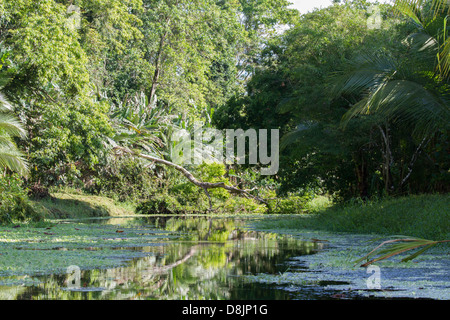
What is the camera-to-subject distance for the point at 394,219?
956cm

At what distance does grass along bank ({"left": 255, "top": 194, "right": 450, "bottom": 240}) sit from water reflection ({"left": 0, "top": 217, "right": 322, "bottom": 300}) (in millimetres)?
1938

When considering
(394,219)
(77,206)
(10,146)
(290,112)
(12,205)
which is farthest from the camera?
(77,206)

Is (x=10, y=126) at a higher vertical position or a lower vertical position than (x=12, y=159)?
higher

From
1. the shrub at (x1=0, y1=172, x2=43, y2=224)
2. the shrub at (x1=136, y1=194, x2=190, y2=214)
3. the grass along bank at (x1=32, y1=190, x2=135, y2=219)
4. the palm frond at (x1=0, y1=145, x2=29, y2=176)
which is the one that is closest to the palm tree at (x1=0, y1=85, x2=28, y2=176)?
the palm frond at (x1=0, y1=145, x2=29, y2=176)

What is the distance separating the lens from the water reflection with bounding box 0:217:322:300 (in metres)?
4.10

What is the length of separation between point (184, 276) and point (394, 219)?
18.3 feet

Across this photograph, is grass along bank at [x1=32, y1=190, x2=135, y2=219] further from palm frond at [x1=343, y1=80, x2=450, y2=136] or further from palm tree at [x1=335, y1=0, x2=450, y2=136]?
palm frond at [x1=343, y1=80, x2=450, y2=136]

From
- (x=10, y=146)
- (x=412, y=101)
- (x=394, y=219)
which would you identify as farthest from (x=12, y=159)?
(x=412, y=101)

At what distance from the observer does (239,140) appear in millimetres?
15375

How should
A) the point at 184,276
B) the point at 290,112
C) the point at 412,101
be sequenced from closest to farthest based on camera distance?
the point at 184,276 → the point at 412,101 → the point at 290,112

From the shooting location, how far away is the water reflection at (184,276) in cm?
410

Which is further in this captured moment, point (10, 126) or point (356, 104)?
point (10, 126)

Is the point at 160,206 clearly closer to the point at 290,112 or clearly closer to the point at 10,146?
the point at 290,112

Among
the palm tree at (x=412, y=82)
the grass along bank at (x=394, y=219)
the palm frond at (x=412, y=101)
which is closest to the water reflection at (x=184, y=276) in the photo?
the grass along bank at (x=394, y=219)
